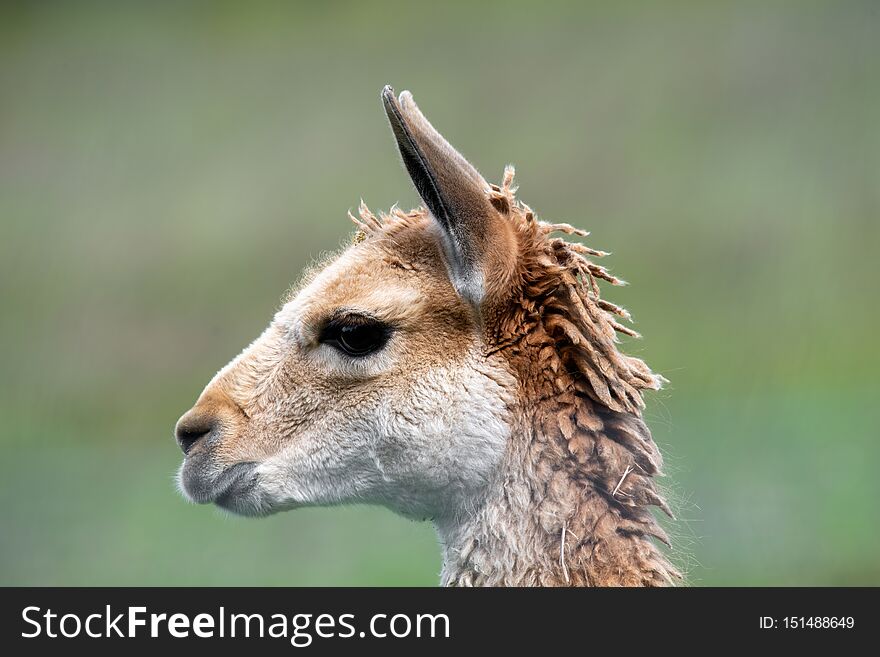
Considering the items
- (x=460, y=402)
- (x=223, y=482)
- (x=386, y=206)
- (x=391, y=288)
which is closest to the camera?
(x=460, y=402)

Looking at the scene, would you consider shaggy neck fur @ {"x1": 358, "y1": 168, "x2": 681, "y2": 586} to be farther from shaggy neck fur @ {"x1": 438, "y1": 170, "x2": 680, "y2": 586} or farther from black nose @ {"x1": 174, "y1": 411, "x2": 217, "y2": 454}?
black nose @ {"x1": 174, "y1": 411, "x2": 217, "y2": 454}

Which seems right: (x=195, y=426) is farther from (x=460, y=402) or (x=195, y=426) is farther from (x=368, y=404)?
(x=460, y=402)

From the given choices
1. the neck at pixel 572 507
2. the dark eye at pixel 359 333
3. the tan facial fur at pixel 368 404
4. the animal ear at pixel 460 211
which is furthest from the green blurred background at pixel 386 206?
the animal ear at pixel 460 211

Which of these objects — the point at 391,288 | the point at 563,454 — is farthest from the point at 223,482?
the point at 563,454

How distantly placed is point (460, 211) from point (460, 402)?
23.1 inches

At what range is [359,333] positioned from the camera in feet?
12.0

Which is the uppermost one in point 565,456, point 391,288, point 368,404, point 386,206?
point 386,206

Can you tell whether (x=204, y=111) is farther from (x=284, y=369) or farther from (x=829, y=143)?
(x=284, y=369)

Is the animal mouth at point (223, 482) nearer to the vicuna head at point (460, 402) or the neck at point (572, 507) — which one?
the vicuna head at point (460, 402)

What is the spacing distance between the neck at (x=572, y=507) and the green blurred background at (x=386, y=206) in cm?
46

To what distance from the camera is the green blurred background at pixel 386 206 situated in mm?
11227

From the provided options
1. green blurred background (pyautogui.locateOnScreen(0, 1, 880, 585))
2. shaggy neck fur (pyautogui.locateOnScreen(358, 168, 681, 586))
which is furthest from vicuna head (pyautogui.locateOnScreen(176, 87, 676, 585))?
green blurred background (pyautogui.locateOnScreen(0, 1, 880, 585))

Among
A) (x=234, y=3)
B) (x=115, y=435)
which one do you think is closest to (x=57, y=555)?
(x=115, y=435)

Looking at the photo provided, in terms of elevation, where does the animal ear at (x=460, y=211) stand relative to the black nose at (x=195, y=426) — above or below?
above
